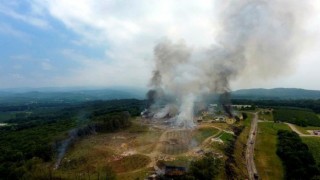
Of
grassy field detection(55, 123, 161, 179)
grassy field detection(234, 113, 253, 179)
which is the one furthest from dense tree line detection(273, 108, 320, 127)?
grassy field detection(55, 123, 161, 179)

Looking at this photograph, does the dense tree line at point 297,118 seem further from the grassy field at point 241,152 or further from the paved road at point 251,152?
the grassy field at point 241,152

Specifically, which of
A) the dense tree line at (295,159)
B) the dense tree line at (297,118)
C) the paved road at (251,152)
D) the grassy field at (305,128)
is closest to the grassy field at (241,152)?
the paved road at (251,152)

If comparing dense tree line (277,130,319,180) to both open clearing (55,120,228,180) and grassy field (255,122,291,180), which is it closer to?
grassy field (255,122,291,180)

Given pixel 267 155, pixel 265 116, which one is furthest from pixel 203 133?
pixel 265 116

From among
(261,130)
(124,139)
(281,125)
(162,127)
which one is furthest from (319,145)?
(124,139)

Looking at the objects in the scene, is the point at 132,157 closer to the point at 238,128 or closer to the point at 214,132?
the point at 214,132

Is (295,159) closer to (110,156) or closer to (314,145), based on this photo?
(314,145)
